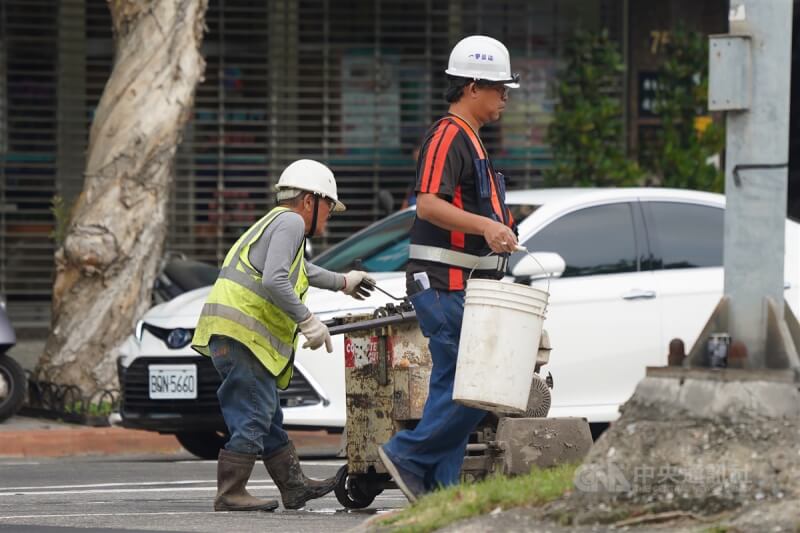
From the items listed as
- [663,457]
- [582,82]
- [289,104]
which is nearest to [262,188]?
[289,104]

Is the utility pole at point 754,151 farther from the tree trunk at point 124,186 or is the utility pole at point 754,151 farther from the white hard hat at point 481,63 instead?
the tree trunk at point 124,186

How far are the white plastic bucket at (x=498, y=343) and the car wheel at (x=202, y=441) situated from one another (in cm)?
502

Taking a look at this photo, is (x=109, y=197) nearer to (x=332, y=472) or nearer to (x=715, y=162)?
(x=332, y=472)

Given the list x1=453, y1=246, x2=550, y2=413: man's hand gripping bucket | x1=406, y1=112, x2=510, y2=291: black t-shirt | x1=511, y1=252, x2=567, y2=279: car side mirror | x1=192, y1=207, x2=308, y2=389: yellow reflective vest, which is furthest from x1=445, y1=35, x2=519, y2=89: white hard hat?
x1=511, y1=252, x2=567, y2=279: car side mirror

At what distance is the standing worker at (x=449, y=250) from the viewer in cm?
677

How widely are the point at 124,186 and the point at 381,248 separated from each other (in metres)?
3.10

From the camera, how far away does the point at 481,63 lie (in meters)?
6.94

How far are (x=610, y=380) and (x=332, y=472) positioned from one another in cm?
185

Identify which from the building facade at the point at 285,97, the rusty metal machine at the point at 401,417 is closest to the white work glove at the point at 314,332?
the rusty metal machine at the point at 401,417

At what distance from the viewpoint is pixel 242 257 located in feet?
25.0

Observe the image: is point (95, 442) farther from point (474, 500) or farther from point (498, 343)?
point (474, 500)

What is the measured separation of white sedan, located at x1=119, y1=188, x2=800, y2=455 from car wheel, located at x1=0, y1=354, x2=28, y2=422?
1822 mm

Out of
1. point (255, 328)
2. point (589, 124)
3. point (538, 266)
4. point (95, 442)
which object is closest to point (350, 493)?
point (255, 328)

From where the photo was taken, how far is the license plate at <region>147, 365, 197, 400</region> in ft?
34.0
